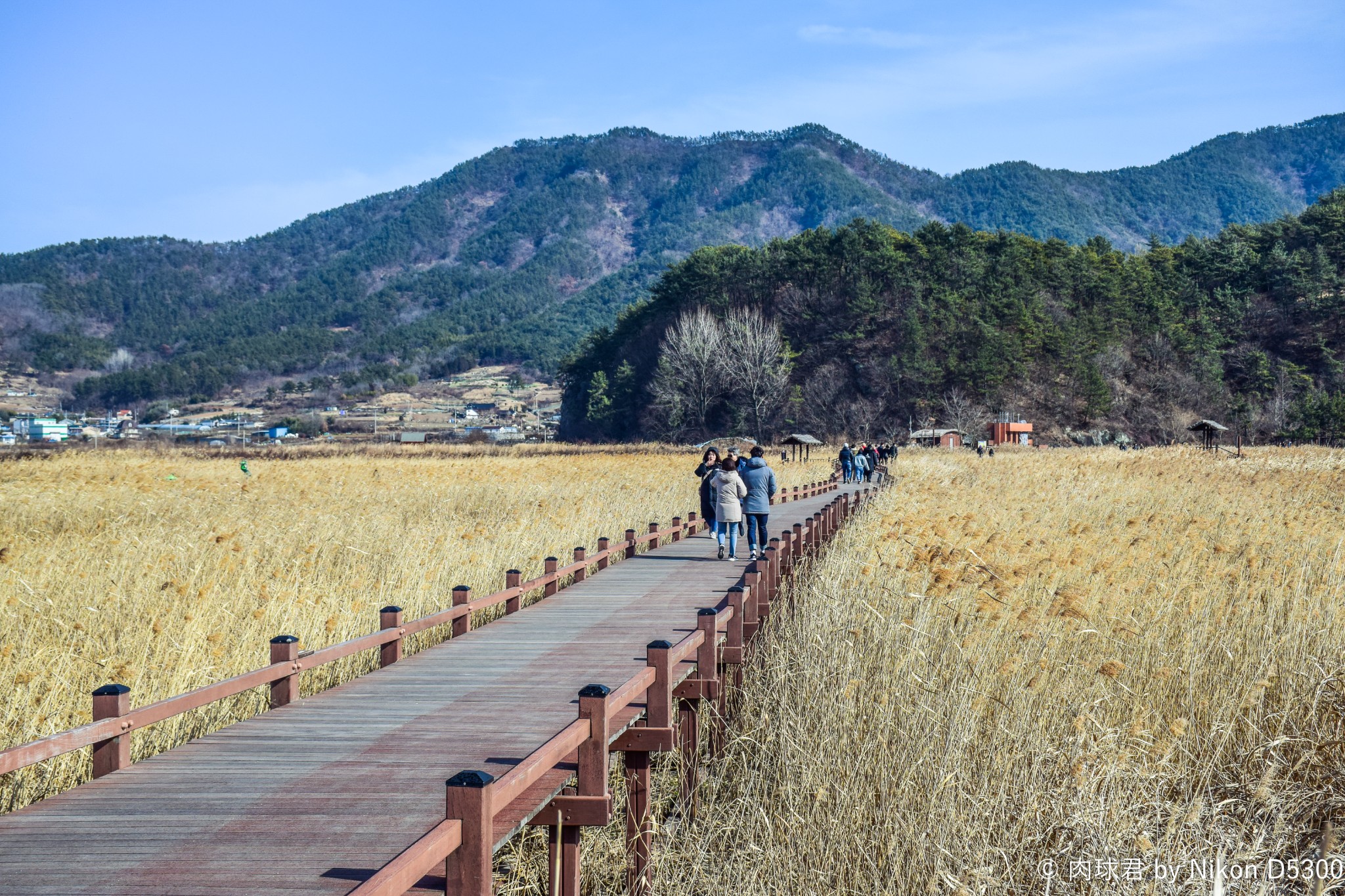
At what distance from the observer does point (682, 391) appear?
9425cm

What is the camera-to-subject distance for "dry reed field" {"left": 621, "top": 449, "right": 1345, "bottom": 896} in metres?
5.86

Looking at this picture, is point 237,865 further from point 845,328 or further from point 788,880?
point 845,328

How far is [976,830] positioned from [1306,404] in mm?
79786

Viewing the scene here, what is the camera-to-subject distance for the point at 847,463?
38125 mm

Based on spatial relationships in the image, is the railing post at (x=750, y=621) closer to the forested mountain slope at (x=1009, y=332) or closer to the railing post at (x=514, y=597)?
the railing post at (x=514, y=597)

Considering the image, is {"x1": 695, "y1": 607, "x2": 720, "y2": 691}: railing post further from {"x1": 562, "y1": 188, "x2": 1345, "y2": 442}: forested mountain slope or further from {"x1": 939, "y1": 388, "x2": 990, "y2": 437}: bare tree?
{"x1": 562, "y1": 188, "x2": 1345, "y2": 442}: forested mountain slope

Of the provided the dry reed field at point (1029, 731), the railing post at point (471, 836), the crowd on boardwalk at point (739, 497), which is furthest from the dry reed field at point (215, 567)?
the dry reed field at point (1029, 731)

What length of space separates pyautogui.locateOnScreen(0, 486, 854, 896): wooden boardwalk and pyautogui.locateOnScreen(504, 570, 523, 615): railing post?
5.66 ft

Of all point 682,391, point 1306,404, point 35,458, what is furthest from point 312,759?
point 682,391

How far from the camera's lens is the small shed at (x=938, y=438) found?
80.4 m

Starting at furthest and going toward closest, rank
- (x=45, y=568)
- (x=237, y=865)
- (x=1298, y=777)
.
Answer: (x=45, y=568)
(x=1298, y=777)
(x=237, y=865)

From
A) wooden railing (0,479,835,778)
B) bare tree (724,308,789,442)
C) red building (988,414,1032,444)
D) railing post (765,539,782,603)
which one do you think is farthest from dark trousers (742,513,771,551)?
bare tree (724,308,789,442)

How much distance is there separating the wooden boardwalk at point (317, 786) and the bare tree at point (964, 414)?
81.7 meters

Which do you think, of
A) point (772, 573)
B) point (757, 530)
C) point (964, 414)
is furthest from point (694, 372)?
point (772, 573)
